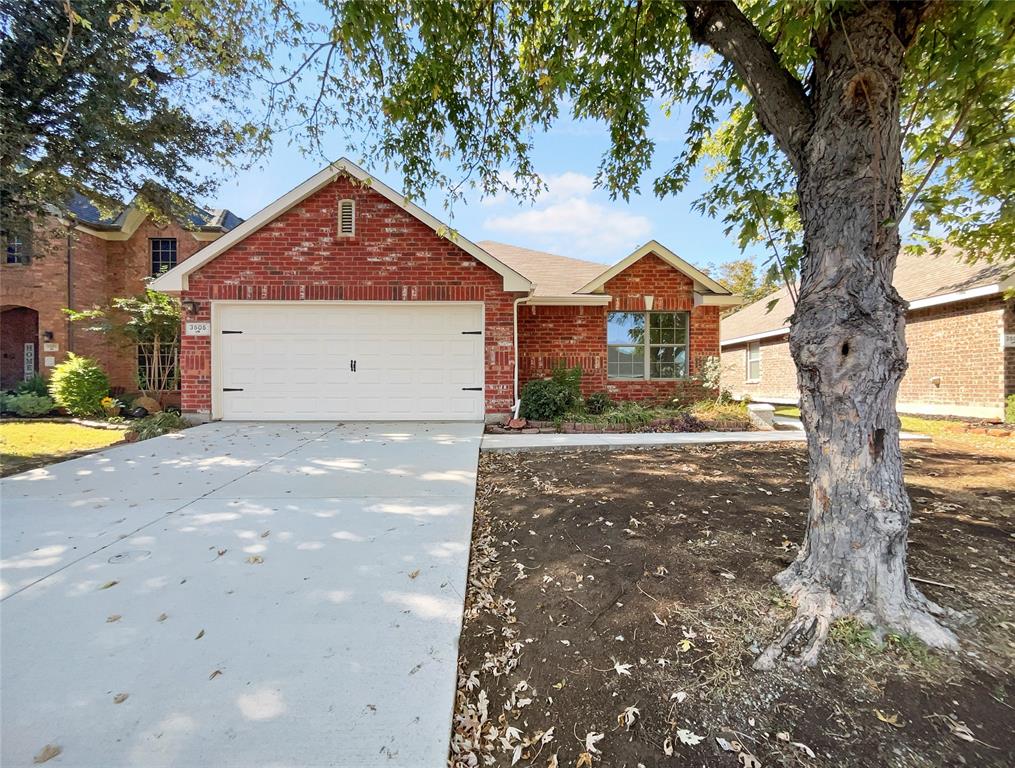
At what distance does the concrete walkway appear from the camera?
6797 mm

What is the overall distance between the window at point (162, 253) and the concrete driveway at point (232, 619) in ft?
34.4

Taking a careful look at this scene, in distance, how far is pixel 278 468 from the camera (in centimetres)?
528

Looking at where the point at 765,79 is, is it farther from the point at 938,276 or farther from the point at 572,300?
the point at 938,276

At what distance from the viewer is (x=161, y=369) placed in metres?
11.3

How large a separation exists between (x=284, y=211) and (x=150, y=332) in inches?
206

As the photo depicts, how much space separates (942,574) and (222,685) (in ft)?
12.8

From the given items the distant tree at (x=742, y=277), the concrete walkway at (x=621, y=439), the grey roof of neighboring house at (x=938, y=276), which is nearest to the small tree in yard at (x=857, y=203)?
the concrete walkway at (x=621, y=439)

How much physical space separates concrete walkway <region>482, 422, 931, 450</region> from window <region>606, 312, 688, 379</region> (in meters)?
3.08

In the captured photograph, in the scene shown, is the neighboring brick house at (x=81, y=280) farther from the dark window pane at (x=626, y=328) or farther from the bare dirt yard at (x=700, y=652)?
the bare dirt yard at (x=700, y=652)

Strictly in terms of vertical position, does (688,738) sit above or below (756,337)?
below

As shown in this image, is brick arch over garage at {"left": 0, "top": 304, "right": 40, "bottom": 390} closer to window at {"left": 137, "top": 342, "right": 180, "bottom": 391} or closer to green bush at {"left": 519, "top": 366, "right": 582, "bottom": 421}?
window at {"left": 137, "top": 342, "right": 180, "bottom": 391}

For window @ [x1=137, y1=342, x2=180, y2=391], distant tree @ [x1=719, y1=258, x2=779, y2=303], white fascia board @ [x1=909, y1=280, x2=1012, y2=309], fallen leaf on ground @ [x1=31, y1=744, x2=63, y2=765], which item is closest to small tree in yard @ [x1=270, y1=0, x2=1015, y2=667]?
fallen leaf on ground @ [x1=31, y1=744, x2=63, y2=765]

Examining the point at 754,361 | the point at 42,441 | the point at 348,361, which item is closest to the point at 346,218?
the point at 348,361

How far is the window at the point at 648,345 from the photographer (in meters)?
10.7
